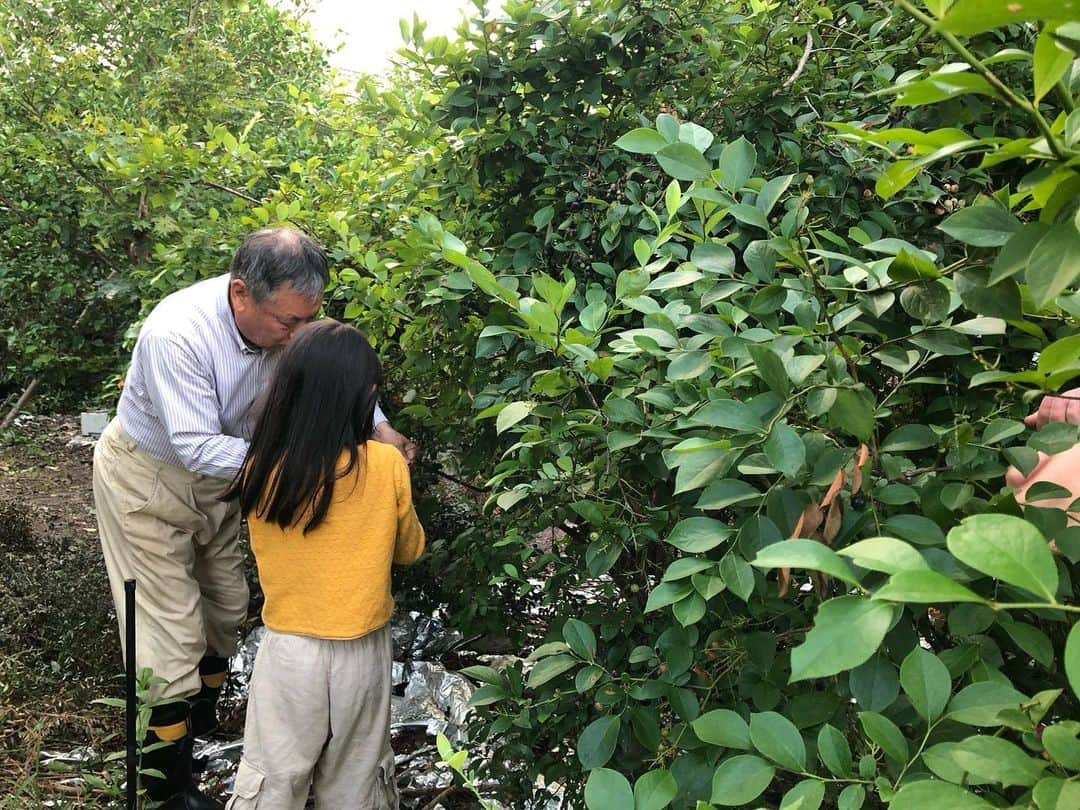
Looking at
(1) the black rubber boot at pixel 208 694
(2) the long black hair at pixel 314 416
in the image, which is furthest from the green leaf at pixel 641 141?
(1) the black rubber boot at pixel 208 694

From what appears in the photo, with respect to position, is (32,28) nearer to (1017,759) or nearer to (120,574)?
(120,574)

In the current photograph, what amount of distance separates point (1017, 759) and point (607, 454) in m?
0.88

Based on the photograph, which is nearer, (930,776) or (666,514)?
(930,776)

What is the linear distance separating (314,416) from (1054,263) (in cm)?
203

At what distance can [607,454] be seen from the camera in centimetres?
145

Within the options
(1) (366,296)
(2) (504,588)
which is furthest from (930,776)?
(2) (504,588)

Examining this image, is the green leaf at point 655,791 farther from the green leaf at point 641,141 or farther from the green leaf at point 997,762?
the green leaf at point 641,141

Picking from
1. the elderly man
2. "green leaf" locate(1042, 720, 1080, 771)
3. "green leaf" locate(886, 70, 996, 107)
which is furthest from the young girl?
"green leaf" locate(1042, 720, 1080, 771)

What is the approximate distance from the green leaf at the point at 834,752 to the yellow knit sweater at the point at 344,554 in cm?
183

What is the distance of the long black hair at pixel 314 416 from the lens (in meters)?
2.41

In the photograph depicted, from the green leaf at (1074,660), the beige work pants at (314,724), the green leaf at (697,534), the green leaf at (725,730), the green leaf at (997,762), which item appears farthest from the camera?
the beige work pants at (314,724)

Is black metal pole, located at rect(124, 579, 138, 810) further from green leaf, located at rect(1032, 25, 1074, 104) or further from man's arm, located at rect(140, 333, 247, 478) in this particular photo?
green leaf, located at rect(1032, 25, 1074, 104)

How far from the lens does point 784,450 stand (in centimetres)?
88

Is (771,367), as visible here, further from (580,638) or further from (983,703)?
(580,638)
